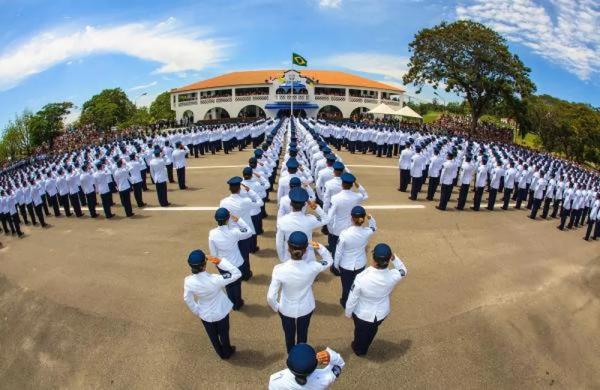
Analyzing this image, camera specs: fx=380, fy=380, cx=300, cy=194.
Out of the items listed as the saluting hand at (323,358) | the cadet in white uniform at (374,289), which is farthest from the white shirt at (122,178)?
→ the saluting hand at (323,358)

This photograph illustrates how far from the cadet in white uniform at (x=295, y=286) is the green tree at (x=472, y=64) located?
34.0 metres

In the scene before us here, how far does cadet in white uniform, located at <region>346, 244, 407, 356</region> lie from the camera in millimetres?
4230

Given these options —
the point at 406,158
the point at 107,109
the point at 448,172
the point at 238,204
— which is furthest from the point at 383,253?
the point at 107,109

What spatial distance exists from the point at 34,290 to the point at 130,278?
1810 mm

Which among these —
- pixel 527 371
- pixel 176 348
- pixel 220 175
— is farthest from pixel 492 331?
pixel 220 175

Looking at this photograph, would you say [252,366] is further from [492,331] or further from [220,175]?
[220,175]

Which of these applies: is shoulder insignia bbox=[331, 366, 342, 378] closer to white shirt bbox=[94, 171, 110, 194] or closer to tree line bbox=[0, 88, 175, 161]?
white shirt bbox=[94, 171, 110, 194]

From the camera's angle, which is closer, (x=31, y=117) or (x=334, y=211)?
(x=334, y=211)

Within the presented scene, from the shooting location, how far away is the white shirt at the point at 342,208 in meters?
6.28

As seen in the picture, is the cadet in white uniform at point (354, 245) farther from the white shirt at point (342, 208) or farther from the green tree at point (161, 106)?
the green tree at point (161, 106)

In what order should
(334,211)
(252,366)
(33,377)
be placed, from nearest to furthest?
(252,366)
(33,377)
(334,211)

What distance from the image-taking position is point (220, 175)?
52.5ft

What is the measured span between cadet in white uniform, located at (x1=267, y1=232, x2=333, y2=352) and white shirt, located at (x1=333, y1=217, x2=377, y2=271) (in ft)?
2.52

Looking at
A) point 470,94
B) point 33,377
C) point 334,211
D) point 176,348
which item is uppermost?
point 470,94
